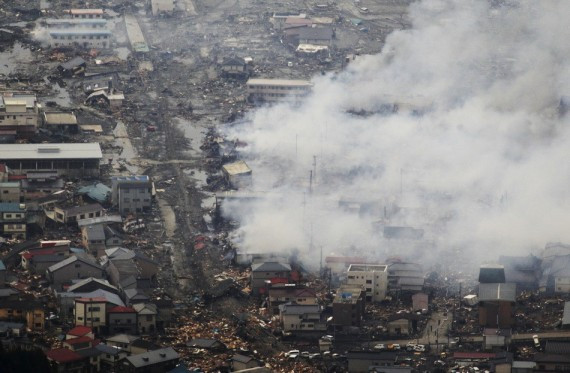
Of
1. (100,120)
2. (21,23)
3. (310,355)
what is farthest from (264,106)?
(310,355)

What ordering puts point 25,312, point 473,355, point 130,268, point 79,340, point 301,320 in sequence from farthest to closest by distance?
point 130,268 < point 301,320 < point 25,312 < point 473,355 < point 79,340

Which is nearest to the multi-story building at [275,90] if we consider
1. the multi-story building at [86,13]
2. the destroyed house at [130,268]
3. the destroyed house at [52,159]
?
the destroyed house at [52,159]

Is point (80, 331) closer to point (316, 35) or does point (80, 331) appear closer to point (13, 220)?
point (13, 220)

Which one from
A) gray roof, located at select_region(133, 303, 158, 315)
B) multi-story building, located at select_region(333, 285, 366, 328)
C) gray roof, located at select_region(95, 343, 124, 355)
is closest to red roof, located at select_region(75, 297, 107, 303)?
gray roof, located at select_region(133, 303, 158, 315)

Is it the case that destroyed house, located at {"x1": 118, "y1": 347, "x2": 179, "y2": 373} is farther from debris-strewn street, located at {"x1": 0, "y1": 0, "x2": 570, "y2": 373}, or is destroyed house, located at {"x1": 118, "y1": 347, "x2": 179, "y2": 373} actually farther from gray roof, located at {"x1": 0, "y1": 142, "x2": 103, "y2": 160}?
gray roof, located at {"x1": 0, "y1": 142, "x2": 103, "y2": 160}

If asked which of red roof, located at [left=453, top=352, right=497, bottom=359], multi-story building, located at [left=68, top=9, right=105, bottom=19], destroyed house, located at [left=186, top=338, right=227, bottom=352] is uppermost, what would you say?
red roof, located at [left=453, top=352, right=497, bottom=359]

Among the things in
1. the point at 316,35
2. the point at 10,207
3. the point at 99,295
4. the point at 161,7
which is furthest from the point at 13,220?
the point at 161,7
